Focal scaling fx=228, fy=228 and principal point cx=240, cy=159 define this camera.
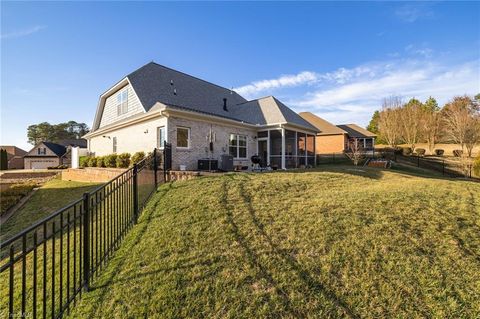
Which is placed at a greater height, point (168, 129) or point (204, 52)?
point (204, 52)

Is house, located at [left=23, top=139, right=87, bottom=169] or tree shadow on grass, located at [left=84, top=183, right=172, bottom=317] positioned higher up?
house, located at [left=23, top=139, right=87, bottom=169]

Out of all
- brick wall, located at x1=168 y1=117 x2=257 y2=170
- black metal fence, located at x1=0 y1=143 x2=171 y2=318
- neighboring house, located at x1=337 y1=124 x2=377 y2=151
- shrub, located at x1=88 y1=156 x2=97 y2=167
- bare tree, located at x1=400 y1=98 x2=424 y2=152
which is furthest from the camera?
bare tree, located at x1=400 y1=98 x2=424 y2=152

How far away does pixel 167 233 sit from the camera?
170 inches

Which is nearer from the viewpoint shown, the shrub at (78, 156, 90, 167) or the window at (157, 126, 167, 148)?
the window at (157, 126, 167, 148)

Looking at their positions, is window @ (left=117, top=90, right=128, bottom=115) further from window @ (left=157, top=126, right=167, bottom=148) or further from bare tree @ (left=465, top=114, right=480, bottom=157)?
bare tree @ (left=465, top=114, right=480, bottom=157)

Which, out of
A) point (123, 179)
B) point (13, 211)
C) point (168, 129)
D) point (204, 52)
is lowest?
point (13, 211)

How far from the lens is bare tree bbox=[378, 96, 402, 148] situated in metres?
34.7

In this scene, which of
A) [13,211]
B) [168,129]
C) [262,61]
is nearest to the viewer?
[13,211]

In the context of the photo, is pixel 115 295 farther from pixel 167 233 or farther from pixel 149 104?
pixel 149 104

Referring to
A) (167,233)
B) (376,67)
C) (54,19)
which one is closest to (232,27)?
(54,19)

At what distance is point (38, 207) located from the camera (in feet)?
31.6

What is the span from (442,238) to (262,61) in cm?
1506

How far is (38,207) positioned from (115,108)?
9.28 meters

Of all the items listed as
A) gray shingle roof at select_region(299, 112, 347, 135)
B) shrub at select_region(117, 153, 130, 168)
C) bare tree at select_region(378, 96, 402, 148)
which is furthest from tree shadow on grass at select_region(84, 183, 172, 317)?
bare tree at select_region(378, 96, 402, 148)
